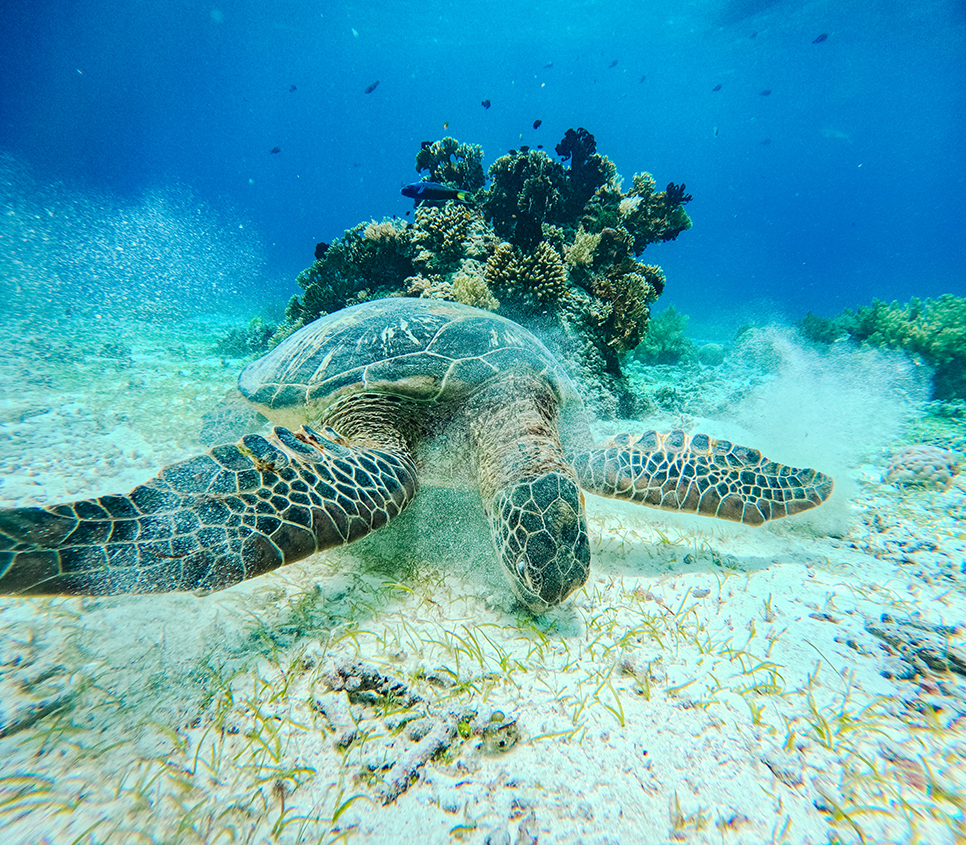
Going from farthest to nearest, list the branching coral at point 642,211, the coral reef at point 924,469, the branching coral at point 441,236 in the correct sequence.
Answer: the branching coral at point 642,211
the branching coral at point 441,236
the coral reef at point 924,469

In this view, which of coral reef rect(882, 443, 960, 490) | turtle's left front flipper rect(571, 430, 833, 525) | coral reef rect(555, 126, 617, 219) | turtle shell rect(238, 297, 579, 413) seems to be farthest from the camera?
coral reef rect(555, 126, 617, 219)

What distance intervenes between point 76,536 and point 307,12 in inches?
3489

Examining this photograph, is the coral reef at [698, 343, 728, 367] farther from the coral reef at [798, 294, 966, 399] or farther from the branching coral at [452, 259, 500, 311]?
the branching coral at [452, 259, 500, 311]

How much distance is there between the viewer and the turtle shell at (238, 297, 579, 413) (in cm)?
312

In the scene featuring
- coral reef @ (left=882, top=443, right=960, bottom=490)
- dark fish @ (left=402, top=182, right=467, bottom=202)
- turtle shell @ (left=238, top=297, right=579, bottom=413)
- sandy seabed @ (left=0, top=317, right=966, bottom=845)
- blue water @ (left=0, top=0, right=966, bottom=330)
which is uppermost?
blue water @ (left=0, top=0, right=966, bottom=330)

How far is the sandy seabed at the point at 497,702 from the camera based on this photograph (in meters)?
1.19

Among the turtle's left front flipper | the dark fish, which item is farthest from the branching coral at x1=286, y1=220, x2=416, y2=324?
the turtle's left front flipper

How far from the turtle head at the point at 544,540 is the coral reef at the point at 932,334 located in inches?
382

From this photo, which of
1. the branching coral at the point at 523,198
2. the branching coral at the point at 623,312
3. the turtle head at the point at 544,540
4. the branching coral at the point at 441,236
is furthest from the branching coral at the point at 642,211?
the turtle head at the point at 544,540

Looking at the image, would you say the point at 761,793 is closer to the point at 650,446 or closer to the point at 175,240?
the point at 650,446

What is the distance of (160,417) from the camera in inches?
197

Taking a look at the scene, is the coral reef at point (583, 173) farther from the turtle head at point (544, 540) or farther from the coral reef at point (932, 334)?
the turtle head at point (544, 540)

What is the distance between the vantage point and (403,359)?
3.18 metres

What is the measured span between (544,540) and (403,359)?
1.95 metres
